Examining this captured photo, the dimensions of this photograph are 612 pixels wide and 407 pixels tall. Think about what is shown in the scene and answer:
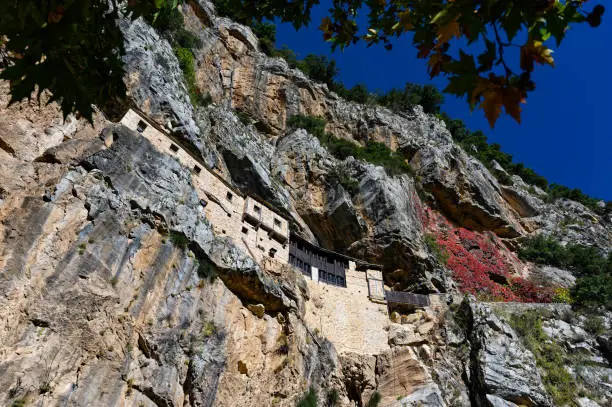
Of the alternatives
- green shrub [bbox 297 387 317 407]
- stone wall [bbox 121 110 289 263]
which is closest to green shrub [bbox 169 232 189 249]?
stone wall [bbox 121 110 289 263]

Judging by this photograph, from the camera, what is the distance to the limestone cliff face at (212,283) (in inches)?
526

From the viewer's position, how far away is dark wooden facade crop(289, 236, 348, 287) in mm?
27417

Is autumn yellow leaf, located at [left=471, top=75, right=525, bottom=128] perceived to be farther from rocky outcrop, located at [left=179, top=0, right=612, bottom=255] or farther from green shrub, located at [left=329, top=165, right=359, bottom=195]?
rocky outcrop, located at [left=179, top=0, right=612, bottom=255]

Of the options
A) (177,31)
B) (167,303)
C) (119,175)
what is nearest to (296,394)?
(167,303)

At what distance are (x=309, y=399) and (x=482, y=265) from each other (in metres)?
22.5

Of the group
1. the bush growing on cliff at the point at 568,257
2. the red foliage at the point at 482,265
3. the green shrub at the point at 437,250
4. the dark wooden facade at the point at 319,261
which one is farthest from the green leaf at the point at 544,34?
the bush growing on cliff at the point at 568,257

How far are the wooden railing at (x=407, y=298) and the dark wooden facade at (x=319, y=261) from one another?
10.4ft

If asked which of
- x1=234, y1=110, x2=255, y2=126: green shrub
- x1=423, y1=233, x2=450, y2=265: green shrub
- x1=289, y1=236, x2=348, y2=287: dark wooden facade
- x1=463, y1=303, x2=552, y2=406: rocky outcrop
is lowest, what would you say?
x1=463, y1=303, x2=552, y2=406: rocky outcrop

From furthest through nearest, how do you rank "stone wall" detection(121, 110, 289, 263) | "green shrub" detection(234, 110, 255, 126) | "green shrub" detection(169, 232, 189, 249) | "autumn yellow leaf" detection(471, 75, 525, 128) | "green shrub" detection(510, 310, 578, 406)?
"green shrub" detection(234, 110, 255, 126) < "stone wall" detection(121, 110, 289, 263) < "green shrub" detection(510, 310, 578, 406) < "green shrub" detection(169, 232, 189, 249) < "autumn yellow leaf" detection(471, 75, 525, 128)

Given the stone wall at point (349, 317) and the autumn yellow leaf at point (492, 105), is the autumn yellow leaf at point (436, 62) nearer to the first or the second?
the autumn yellow leaf at point (492, 105)

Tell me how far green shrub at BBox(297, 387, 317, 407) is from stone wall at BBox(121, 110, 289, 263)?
7438 mm

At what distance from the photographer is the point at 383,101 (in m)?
55.8

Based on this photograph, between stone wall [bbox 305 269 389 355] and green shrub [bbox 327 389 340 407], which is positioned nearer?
green shrub [bbox 327 389 340 407]

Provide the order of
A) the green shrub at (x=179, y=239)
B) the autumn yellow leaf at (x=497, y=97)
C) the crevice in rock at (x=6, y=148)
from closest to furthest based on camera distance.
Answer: the autumn yellow leaf at (x=497, y=97) < the crevice in rock at (x=6, y=148) < the green shrub at (x=179, y=239)
